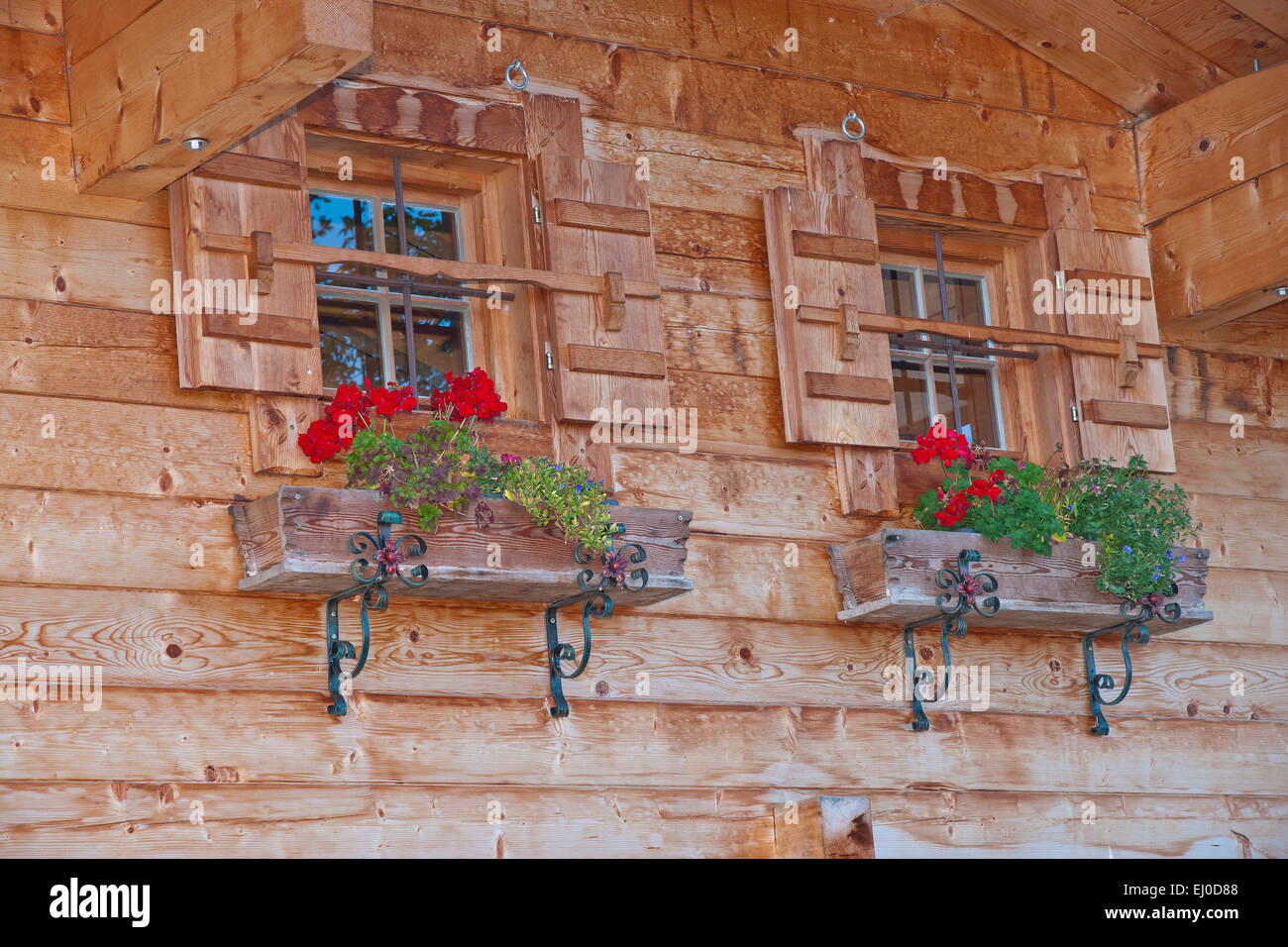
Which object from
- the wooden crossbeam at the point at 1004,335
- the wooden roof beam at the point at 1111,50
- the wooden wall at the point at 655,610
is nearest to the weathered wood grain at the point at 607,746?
the wooden wall at the point at 655,610

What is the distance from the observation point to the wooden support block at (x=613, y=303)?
4.12 meters

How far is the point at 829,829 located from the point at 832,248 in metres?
1.49

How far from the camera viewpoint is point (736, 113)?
461 centimetres

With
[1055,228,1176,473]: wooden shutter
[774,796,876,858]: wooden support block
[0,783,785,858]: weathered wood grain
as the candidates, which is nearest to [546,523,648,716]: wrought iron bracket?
[0,783,785,858]: weathered wood grain

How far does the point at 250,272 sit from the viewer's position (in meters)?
3.78

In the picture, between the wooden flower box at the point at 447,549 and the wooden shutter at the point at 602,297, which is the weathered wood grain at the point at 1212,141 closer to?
the wooden shutter at the point at 602,297

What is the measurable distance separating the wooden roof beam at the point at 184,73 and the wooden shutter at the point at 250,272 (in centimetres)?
13

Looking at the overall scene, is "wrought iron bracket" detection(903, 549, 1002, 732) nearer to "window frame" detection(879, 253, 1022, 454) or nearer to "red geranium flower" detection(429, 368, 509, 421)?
"window frame" detection(879, 253, 1022, 454)

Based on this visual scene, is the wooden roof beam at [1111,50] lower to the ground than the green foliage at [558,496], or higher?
higher
